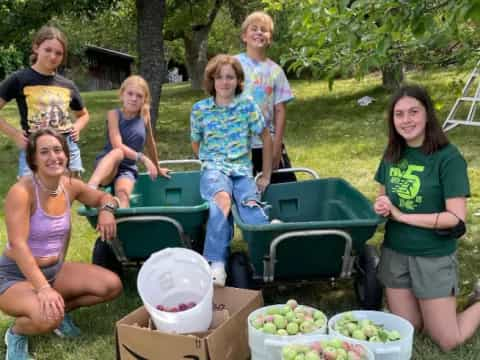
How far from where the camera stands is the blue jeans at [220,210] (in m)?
3.21

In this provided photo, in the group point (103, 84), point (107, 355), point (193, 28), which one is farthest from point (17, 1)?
point (103, 84)

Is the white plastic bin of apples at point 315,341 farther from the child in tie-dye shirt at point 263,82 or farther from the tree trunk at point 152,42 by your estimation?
the tree trunk at point 152,42

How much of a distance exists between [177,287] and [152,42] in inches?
256

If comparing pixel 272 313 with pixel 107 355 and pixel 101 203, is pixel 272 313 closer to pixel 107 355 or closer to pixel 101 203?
pixel 107 355

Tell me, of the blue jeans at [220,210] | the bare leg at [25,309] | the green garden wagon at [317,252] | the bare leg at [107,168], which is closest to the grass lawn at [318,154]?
the bare leg at [25,309]

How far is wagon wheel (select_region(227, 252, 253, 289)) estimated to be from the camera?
10.5 feet

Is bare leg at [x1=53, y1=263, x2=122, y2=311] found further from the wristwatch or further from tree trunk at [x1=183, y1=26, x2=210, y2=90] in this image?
tree trunk at [x1=183, y1=26, x2=210, y2=90]

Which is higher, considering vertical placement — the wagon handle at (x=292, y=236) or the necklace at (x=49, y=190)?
the necklace at (x=49, y=190)

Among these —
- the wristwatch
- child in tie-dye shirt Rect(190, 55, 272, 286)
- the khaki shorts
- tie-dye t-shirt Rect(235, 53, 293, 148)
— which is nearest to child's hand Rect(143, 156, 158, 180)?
child in tie-dye shirt Rect(190, 55, 272, 286)

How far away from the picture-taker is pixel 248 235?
2.94m

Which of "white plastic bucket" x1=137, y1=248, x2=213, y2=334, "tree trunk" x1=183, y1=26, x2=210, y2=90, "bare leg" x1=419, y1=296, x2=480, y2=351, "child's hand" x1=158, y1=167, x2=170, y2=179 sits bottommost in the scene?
"bare leg" x1=419, y1=296, x2=480, y2=351

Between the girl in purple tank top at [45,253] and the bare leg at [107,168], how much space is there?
48 cm

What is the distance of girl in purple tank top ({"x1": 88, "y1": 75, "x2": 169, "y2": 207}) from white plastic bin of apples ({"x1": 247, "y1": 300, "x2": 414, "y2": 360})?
5.28 feet

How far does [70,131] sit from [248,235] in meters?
1.90
